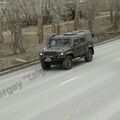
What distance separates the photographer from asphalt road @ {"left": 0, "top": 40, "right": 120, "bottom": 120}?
13.7 meters

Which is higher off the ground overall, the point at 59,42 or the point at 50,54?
the point at 59,42

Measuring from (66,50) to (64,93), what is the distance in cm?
749

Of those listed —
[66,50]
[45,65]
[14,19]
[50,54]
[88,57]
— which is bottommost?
[45,65]

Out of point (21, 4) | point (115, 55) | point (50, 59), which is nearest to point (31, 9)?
point (21, 4)

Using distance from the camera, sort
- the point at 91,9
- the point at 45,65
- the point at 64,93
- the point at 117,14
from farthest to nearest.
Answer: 1. the point at 117,14
2. the point at 91,9
3. the point at 45,65
4. the point at 64,93

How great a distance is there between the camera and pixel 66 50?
24.3m

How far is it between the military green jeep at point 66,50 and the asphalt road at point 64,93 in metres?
0.51


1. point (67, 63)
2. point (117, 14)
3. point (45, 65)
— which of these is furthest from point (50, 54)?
point (117, 14)

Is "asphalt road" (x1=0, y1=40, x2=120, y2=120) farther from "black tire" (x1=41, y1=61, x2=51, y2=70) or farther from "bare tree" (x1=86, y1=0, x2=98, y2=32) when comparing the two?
"bare tree" (x1=86, y1=0, x2=98, y2=32)

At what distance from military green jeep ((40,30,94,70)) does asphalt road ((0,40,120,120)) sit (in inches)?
19.9

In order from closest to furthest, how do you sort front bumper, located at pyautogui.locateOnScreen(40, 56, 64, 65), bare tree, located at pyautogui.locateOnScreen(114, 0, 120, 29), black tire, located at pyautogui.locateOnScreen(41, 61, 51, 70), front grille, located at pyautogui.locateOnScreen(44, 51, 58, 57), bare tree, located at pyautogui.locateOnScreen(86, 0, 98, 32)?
front bumper, located at pyautogui.locateOnScreen(40, 56, 64, 65)
front grille, located at pyautogui.locateOnScreen(44, 51, 58, 57)
black tire, located at pyautogui.locateOnScreen(41, 61, 51, 70)
bare tree, located at pyautogui.locateOnScreen(86, 0, 98, 32)
bare tree, located at pyautogui.locateOnScreen(114, 0, 120, 29)

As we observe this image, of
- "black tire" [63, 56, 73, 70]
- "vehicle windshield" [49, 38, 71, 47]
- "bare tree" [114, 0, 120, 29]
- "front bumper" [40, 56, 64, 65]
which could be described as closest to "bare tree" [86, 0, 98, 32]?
"bare tree" [114, 0, 120, 29]

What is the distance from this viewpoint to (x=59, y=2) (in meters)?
39.2

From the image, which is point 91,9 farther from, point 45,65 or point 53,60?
point 53,60
